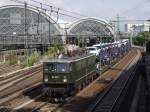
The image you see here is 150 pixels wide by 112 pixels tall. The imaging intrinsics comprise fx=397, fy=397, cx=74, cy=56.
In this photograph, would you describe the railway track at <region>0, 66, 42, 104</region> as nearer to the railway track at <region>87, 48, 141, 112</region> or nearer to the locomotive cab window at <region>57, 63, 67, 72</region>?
the locomotive cab window at <region>57, 63, 67, 72</region>

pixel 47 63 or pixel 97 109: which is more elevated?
pixel 47 63

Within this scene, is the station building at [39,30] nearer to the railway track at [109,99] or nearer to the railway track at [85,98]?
the railway track at [85,98]

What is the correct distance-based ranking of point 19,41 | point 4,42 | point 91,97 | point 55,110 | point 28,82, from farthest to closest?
point 19,41 < point 4,42 < point 28,82 < point 91,97 < point 55,110

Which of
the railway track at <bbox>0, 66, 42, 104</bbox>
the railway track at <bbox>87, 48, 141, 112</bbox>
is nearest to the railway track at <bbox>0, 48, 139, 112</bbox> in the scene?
the railway track at <bbox>87, 48, 141, 112</bbox>

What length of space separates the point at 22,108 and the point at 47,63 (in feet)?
13.2

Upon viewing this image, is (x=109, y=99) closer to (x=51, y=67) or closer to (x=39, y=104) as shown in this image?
(x=51, y=67)

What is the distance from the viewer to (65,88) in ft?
93.4

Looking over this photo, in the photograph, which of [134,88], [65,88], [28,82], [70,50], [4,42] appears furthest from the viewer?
[4,42]

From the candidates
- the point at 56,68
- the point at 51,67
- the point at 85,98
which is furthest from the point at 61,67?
the point at 85,98

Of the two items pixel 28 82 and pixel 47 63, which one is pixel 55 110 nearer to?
Answer: pixel 47 63

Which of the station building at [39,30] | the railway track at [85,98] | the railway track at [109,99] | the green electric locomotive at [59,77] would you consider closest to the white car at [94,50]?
the railway track at [85,98]

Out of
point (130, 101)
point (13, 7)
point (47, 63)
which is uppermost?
point (13, 7)

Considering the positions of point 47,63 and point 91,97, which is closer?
point 47,63

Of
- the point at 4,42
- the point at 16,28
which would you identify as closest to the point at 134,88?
the point at 4,42
